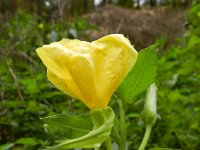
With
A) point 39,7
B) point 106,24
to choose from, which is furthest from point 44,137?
point 106,24

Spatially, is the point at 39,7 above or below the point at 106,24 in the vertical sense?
above

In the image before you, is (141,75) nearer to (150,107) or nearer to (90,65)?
(150,107)

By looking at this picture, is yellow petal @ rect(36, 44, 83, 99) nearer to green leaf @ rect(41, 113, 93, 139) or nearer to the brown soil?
green leaf @ rect(41, 113, 93, 139)

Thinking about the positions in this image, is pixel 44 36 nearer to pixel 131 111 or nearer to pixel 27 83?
pixel 27 83

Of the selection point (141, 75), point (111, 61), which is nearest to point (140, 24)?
point (141, 75)

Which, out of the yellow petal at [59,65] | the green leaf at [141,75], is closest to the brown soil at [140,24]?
the green leaf at [141,75]

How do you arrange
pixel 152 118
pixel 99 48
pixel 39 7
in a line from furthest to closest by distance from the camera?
pixel 39 7 → pixel 152 118 → pixel 99 48
